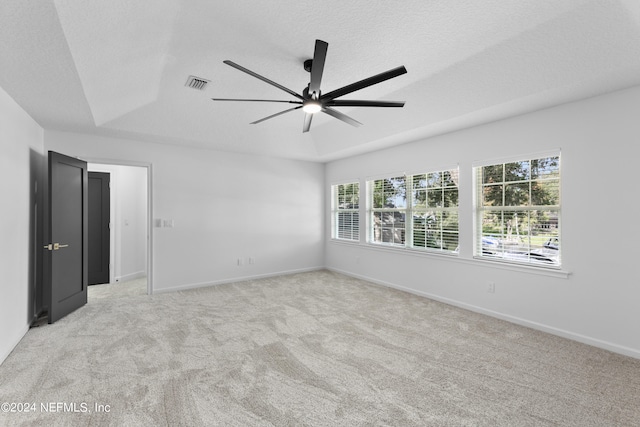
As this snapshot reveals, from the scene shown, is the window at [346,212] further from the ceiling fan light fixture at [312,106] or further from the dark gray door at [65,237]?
the dark gray door at [65,237]

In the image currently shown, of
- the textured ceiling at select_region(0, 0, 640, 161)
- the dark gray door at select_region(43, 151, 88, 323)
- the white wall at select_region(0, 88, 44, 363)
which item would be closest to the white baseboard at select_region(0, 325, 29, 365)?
the white wall at select_region(0, 88, 44, 363)

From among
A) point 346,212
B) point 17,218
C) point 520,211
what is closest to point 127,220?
point 17,218

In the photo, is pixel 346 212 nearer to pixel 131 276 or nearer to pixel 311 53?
pixel 311 53

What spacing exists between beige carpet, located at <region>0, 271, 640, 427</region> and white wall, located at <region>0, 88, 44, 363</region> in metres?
0.30

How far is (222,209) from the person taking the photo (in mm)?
5453

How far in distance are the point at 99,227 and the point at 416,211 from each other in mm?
5798

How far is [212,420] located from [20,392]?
155cm

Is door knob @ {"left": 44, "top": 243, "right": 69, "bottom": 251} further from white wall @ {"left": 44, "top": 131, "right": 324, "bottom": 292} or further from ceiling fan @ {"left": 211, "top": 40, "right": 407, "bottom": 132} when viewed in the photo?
ceiling fan @ {"left": 211, "top": 40, "right": 407, "bottom": 132}

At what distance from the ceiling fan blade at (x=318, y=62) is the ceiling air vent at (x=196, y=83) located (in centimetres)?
165

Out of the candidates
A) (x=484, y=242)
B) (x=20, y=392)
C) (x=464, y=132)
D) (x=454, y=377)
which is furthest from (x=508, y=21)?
(x=20, y=392)

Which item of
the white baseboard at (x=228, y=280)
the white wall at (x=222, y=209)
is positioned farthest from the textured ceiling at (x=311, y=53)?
the white baseboard at (x=228, y=280)

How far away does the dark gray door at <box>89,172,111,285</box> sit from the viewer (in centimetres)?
538

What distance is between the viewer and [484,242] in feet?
13.1

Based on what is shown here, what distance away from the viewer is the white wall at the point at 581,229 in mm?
2816
